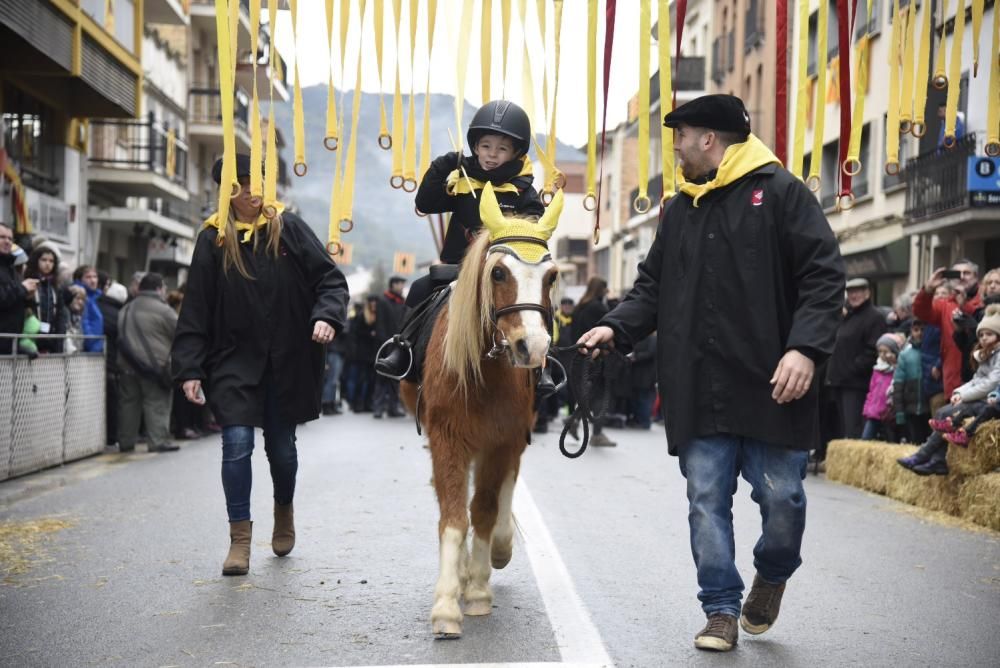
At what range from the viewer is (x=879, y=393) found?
14.4m

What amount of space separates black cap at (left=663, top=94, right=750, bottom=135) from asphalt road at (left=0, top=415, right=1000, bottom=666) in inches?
84.7

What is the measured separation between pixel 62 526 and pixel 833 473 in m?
7.66

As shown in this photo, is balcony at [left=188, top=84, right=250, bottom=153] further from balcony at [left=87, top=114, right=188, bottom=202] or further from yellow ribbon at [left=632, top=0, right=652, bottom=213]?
yellow ribbon at [left=632, top=0, right=652, bottom=213]

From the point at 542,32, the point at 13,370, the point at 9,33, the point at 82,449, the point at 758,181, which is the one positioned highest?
the point at 9,33

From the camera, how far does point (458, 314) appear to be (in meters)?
6.32

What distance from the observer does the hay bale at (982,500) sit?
10305 millimetres

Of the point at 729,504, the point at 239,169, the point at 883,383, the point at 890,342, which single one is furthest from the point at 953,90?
the point at 883,383

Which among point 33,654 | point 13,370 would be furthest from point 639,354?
point 33,654

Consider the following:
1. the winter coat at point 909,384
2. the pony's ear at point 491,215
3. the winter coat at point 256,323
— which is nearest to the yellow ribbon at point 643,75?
the pony's ear at point 491,215

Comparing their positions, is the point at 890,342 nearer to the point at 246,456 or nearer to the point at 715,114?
the point at 246,456

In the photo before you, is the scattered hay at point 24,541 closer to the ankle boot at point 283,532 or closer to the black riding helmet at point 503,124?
the ankle boot at point 283,532

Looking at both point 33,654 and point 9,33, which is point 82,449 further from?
point 33,654

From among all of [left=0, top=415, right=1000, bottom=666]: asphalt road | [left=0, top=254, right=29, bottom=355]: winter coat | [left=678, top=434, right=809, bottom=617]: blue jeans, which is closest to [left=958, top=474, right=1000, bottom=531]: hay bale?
[left=0, top=415, right=1000, bottom=666]: asphalt road

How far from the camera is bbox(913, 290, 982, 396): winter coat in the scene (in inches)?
495
